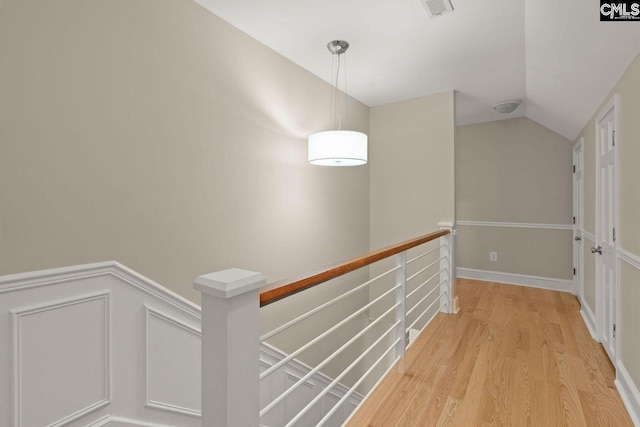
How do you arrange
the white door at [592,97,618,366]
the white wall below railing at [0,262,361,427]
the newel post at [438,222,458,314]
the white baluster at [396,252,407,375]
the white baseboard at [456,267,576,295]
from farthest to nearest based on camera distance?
the white baseboard at [456,267,576,295] < the newel post at [438,222,458,314] < the white door at [592,97,618,366] < the white baluster at [396,252,407,375] < the white wall below railing at [0,262,361,427]

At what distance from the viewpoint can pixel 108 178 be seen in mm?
1536

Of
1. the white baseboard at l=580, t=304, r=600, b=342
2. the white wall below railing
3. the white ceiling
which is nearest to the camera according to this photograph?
the white wall below railing

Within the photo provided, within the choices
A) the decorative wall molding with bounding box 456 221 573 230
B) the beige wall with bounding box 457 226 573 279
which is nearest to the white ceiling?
the decorative wall molding with bounding box 456 221 573 230

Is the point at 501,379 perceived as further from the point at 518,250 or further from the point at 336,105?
the point at 518,250

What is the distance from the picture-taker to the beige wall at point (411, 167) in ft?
10.7

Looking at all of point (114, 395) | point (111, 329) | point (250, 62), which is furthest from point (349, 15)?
point (114, 395)

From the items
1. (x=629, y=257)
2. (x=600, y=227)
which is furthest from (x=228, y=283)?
(x=600, y=227)

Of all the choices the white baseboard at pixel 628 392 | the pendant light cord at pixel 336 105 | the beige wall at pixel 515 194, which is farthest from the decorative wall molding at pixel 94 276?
the beige wall at pixel 515 194

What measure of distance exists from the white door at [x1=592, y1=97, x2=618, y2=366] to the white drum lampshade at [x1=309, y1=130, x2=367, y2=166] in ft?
5.24

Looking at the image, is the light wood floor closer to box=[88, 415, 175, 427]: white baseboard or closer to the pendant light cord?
box=[88, 415, 175, 427]: white baseboard

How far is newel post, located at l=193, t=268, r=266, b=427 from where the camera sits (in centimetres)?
71

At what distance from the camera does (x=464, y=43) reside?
2312 millimetres

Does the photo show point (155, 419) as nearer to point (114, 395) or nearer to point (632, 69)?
point (114, 395)

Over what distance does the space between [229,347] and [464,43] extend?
2558 millimetres
